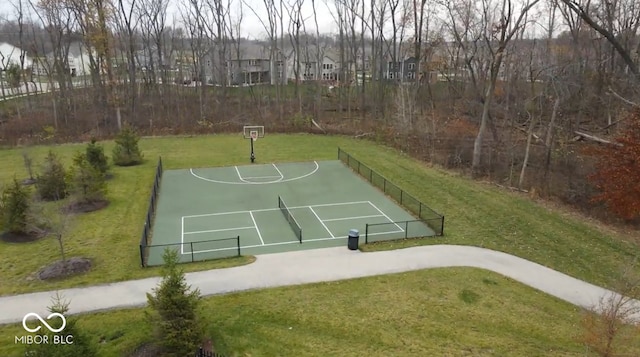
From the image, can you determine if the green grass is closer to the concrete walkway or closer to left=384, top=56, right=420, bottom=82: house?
the concrete walkway

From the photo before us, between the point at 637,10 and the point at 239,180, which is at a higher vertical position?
the point at 637,10

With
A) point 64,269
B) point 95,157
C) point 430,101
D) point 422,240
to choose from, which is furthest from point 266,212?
point 430,101

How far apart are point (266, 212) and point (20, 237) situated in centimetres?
988

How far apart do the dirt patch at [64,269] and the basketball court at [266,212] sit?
6.74 ft

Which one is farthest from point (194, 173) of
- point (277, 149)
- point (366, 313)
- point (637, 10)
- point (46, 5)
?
point (637, 10)

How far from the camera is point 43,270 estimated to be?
14781 millimetres

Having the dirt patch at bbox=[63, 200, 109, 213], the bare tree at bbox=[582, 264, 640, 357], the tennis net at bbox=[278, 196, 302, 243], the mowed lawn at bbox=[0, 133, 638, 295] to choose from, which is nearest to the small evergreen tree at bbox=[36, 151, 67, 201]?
the dirt patch at bbox=[63, 200, 109, 213]

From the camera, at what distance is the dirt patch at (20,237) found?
686 inches

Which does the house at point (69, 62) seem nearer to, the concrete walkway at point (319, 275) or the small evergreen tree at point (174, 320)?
the concrete walkway at point (319, 275)

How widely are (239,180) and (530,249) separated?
52.7ft

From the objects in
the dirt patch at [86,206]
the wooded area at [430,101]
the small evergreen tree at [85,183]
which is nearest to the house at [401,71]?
the wooded area at [430,101]

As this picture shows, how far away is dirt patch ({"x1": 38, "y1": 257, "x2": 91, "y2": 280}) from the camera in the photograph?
47.1 ft

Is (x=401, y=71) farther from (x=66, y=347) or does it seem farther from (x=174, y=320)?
(x=66, y=347)

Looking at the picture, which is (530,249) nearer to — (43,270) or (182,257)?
(182,257)
